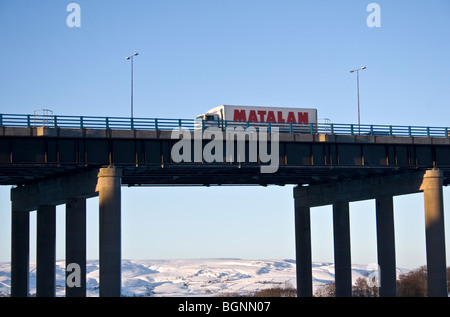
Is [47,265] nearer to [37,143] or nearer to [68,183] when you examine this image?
[68,183]

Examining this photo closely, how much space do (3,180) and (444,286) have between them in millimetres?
43744

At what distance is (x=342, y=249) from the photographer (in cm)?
8856

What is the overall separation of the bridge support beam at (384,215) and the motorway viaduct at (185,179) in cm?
10

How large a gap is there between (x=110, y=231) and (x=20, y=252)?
1008 inches

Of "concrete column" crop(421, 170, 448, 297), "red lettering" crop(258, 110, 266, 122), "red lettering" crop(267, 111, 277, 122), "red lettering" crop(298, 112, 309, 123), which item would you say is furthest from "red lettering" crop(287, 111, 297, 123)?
"concrete column" crop(421, 170, 448, 297)

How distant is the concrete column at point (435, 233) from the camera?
74250mm

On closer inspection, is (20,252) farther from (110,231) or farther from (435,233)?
(435,233)

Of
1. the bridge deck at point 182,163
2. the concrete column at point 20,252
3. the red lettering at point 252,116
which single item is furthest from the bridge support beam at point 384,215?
the concrete column at point 20,252

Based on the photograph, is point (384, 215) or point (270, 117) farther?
point (384, 215)

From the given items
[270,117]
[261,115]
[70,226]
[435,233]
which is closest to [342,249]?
[435,233]

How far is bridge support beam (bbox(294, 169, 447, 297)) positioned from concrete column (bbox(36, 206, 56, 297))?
2879 centimetres

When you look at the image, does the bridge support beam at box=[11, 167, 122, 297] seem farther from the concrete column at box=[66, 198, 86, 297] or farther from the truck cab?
the truck cab

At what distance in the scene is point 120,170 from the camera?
220 feet
